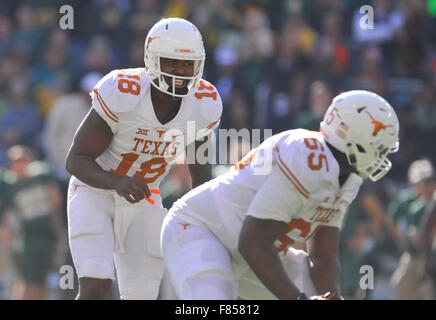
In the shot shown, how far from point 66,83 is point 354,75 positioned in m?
3.51

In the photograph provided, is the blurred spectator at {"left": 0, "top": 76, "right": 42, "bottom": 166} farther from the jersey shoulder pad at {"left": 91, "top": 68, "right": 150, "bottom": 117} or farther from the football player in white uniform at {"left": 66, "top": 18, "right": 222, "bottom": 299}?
the jersey shoulder pad at {"left": 91, "top": 68, "right": 150, "bottom": 117}

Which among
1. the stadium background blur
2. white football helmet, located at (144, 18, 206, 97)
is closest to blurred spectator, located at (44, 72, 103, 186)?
the stadium background blur

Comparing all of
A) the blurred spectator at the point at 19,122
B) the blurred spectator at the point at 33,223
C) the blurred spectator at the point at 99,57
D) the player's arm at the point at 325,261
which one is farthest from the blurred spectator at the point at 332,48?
the player's arm at the point at 325,261

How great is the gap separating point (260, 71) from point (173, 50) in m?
6.16

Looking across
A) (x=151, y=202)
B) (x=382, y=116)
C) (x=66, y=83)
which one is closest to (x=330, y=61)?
(x=66, y=83)

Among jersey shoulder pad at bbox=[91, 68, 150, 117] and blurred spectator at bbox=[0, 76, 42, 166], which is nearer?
jersey shoulder pad at bbox=[91, 68, 150, 117]

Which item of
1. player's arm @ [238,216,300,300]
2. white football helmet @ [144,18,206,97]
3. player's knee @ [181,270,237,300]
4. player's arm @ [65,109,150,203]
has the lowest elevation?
player's knee @ [181,270,237,300]

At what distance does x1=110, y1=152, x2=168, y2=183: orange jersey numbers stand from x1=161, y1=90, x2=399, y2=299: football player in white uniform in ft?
2.46

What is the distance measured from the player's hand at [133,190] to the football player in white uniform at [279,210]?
0.63 feet

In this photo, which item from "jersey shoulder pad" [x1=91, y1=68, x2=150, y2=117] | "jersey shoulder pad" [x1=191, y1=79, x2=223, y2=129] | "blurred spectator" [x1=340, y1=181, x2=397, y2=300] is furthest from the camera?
"blurred spectator" [x1=340, y1=181, x2=397, y2=300]

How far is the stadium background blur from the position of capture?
1050 cm

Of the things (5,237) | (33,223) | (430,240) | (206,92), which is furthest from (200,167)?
(5,237)

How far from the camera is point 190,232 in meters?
5.13
